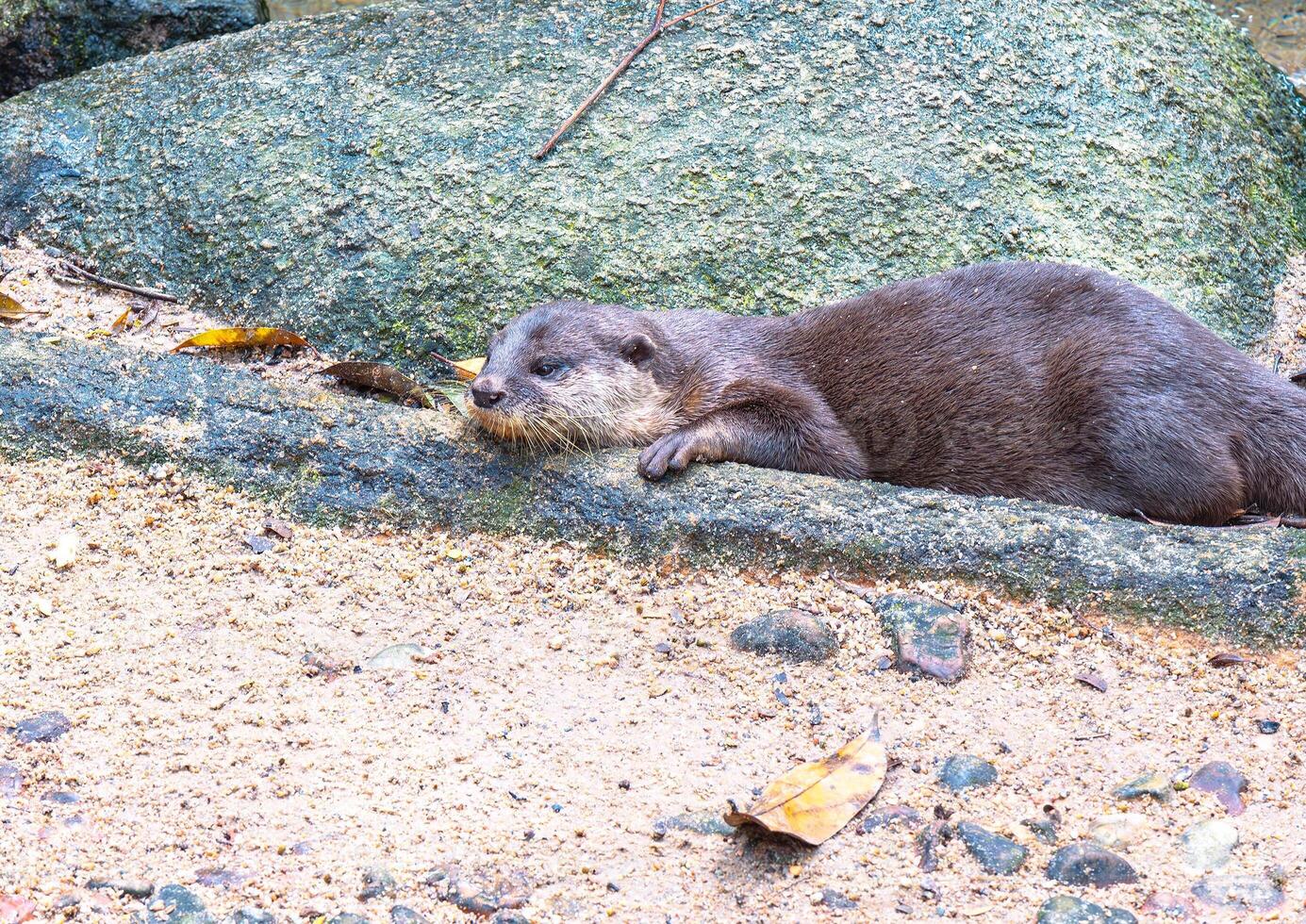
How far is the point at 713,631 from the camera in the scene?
2773 mm

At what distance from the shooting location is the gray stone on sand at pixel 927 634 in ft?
8.58

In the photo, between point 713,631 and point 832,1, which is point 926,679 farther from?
point 832,1

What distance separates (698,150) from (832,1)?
83 centimetres

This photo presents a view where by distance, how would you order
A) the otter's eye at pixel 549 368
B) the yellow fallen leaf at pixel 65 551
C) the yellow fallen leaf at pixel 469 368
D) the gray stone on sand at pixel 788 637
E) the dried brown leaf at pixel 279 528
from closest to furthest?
the gray stone on sand at pixel 788 637 → the yellow fallen leaf at pixel 65 551 → the dried brown leaf at pixel 279 528 → the otter's eye at pixel 549 368 → the yellow fallen leaf at pixel 469 368

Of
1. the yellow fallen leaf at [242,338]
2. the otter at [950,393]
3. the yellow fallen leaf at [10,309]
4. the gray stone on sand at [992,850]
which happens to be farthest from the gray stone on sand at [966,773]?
the yellow fallen leaf at [10,309]

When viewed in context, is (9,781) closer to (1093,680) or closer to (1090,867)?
(1090,867)

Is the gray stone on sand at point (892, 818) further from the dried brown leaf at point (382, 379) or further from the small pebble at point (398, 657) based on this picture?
the dried brown leaf at point (382, 379)

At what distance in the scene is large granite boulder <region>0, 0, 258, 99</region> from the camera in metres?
5.18

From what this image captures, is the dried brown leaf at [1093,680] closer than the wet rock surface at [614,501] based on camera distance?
Yes

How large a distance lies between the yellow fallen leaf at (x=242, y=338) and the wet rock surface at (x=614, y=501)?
0.44 metres

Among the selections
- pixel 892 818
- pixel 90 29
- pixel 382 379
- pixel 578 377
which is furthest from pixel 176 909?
pixel 90 29

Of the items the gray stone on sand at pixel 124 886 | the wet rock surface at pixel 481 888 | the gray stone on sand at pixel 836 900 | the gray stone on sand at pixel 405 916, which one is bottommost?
the gray stone on sand at pixel 836 900

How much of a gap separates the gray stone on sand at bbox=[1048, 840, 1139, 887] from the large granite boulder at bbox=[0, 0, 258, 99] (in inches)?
190

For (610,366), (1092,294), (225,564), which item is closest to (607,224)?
(610,366)
